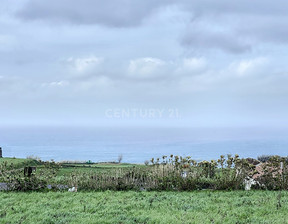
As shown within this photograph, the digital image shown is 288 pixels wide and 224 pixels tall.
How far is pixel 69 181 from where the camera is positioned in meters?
10.6

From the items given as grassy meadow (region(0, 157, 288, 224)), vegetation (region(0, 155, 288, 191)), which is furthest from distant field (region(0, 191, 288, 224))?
vegetation (region(0, 155, 288, 191))

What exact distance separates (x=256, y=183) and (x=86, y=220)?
230 inches

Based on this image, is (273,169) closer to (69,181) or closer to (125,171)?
(125,171)

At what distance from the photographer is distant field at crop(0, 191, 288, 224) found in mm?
6543

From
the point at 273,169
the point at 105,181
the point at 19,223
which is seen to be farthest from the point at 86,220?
the point at 273,169

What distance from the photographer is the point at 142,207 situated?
7574 mm

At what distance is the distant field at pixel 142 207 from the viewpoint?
21.5 ft

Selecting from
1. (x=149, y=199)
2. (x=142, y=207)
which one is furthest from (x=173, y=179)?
(x=142, y=207)

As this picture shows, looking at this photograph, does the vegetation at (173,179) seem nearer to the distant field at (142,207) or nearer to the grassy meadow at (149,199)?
the grassy meadow at (149,199)

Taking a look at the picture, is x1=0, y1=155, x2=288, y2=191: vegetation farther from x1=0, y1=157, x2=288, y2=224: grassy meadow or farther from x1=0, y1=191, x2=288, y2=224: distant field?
x1=0, y1=191, x2=288, y2=224: distant field

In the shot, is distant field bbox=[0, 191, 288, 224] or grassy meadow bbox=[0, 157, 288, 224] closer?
distant field bbox=[0, 191, 288, 224]

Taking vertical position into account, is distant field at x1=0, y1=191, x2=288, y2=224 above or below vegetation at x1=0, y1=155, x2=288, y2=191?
below

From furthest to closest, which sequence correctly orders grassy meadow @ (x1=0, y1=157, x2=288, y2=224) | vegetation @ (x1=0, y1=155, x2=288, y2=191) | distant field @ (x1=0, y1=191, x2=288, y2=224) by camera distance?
vegetation @ (x1=0, y1=155, x2=288, y2=191) → grassy meadow @ (x1=0, y1=157, x2=288, y2=224) → distant field @ (x1=0, y1=191, x2=288, y2=224)

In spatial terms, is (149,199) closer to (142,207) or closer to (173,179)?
(142,207)
